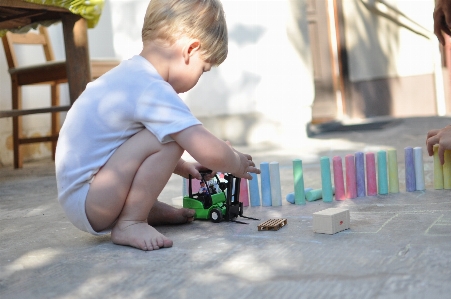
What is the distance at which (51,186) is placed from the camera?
345cm

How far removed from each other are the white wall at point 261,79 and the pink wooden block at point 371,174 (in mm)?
2593

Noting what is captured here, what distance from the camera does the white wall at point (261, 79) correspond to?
516cm

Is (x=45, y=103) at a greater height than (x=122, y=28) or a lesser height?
lesser

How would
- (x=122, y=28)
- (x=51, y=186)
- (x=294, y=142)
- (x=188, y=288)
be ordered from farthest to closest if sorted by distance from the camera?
(x=122, y=28) < (x=294, y=142) < (x=51, y=186) < (x=188, y=288)

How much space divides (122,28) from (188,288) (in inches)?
171

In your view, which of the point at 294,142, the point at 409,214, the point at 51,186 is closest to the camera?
the point at 409,214

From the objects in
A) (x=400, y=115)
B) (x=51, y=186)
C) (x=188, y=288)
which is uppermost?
(x=400, y=115)

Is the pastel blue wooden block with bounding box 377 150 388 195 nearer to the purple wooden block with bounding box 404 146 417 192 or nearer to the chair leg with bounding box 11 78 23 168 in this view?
the purple wooden block with bounding box 404 146 417 192

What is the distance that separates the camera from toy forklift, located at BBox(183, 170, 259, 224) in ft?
7.04

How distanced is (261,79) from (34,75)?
6.35ft

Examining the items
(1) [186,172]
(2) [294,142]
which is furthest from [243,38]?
(1) [186,172]

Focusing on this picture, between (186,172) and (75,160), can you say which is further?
(186,172)

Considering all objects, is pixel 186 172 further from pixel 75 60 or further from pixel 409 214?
pixel 75 60

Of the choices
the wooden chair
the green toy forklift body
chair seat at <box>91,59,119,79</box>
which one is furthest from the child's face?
chair seat at <box>91,59,119,79</box>
